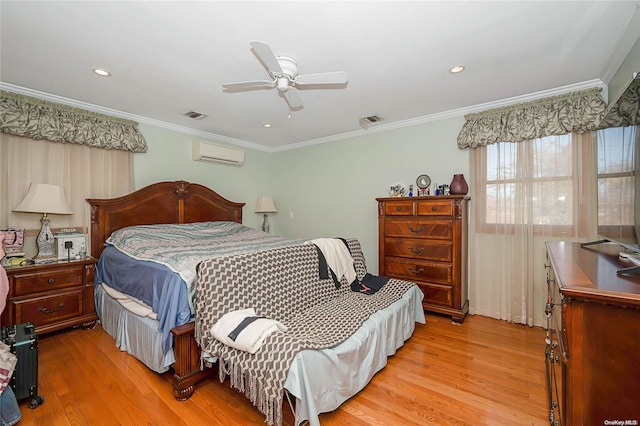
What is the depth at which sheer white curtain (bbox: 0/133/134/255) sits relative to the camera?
2.65 meters

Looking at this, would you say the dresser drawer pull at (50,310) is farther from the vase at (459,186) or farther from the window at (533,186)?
the window at (533,186)

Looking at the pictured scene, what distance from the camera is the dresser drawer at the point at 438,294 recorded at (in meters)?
3.02

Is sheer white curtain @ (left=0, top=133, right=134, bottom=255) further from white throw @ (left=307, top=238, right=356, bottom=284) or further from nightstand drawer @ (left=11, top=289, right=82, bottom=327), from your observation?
white throw @ (left=307, top=238, right=356, bottom=284)

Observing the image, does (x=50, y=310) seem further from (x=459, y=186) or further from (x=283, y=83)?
(x=459, y=186)

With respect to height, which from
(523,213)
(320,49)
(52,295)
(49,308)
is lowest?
(49,308)

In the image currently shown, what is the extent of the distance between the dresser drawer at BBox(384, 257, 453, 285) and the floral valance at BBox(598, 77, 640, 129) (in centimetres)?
187

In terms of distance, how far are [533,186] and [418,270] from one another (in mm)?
1490

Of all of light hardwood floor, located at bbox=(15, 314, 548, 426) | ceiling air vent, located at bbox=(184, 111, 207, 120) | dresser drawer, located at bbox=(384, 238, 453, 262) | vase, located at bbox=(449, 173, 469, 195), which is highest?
ceiling air vent, located at bbox=(184, 111, 207, 120)

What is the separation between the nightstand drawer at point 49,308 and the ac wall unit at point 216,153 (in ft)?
7.15

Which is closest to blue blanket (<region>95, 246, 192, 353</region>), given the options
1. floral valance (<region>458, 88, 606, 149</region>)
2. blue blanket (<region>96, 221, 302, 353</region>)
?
blue blanket (<region>96, 221, 302, 353</region>)

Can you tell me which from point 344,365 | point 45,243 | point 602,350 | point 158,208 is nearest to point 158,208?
point 158,208

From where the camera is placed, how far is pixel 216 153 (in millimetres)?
4172

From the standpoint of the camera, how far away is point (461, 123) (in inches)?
130

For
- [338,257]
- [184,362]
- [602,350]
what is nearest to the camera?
[602,350]
